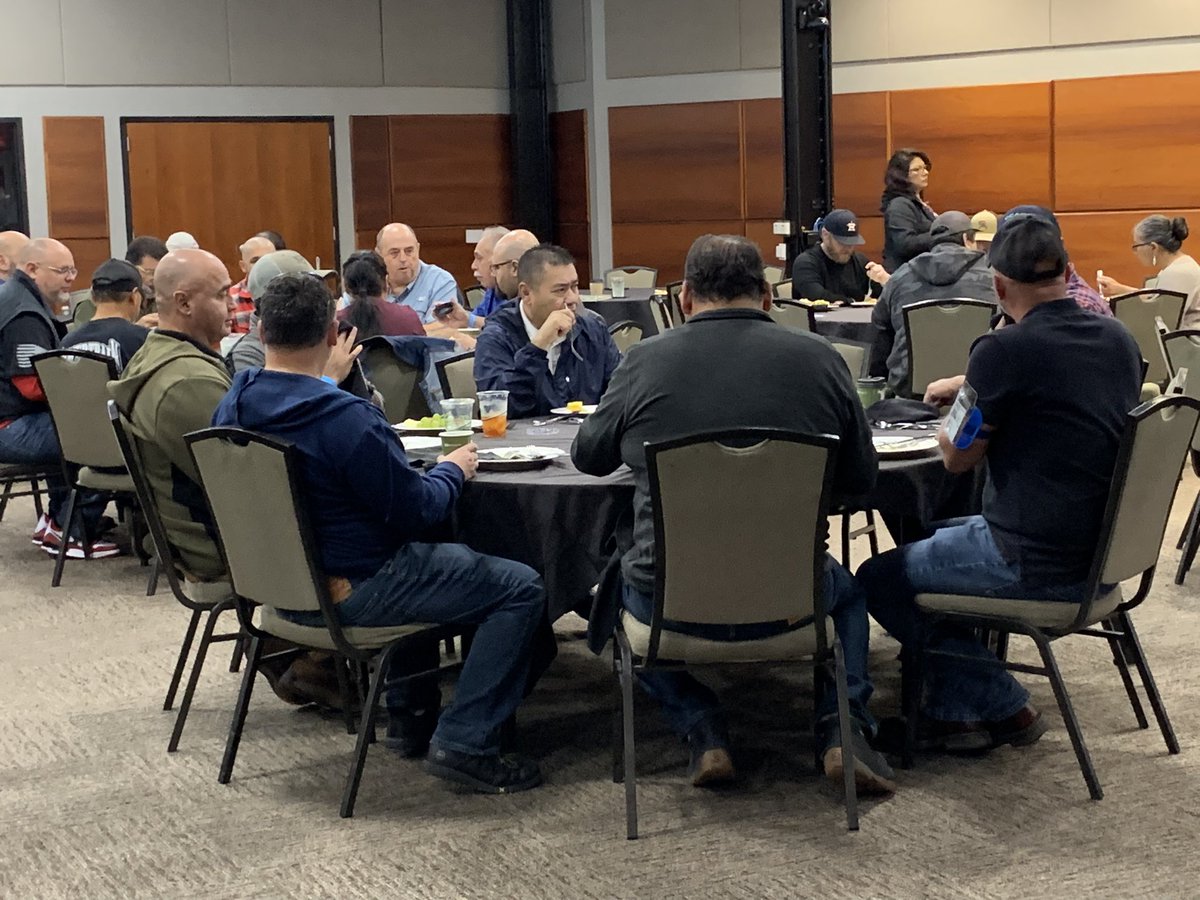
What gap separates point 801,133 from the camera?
451 inches

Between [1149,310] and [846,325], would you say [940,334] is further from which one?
[1149,310]

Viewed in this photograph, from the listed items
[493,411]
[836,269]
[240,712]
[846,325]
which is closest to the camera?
[240,712]

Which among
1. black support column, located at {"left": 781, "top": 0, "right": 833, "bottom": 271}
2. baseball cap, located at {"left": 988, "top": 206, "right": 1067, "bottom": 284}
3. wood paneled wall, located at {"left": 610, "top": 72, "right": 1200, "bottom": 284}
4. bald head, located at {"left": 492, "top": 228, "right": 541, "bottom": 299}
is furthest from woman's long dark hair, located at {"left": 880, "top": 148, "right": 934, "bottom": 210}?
baseball cap, located at {"left": 988, "top": 206, "right": 1067, "bottom": 284}

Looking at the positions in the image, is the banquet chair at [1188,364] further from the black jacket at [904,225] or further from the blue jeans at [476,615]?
the black jacket at [904,225]

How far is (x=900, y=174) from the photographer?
999cm

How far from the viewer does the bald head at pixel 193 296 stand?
4176mm

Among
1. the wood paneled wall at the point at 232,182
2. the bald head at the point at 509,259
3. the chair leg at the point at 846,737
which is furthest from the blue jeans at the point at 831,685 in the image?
the wood paneled wall at the point at 232,182

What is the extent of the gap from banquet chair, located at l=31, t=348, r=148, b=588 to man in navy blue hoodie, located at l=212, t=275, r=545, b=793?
7.53 ft

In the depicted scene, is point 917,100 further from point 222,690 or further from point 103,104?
point 222,690

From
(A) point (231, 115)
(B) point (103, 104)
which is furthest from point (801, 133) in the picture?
(B) point (103, 104)

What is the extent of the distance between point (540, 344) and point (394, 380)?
82 centimetres

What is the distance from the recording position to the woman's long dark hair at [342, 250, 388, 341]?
20.0 ft

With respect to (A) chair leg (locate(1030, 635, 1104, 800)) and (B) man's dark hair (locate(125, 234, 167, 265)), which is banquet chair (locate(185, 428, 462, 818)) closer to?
(A) chair leg (locate(1030, 635, 1104, 800))

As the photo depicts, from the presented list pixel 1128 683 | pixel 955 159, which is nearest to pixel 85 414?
pixel 1128 683
